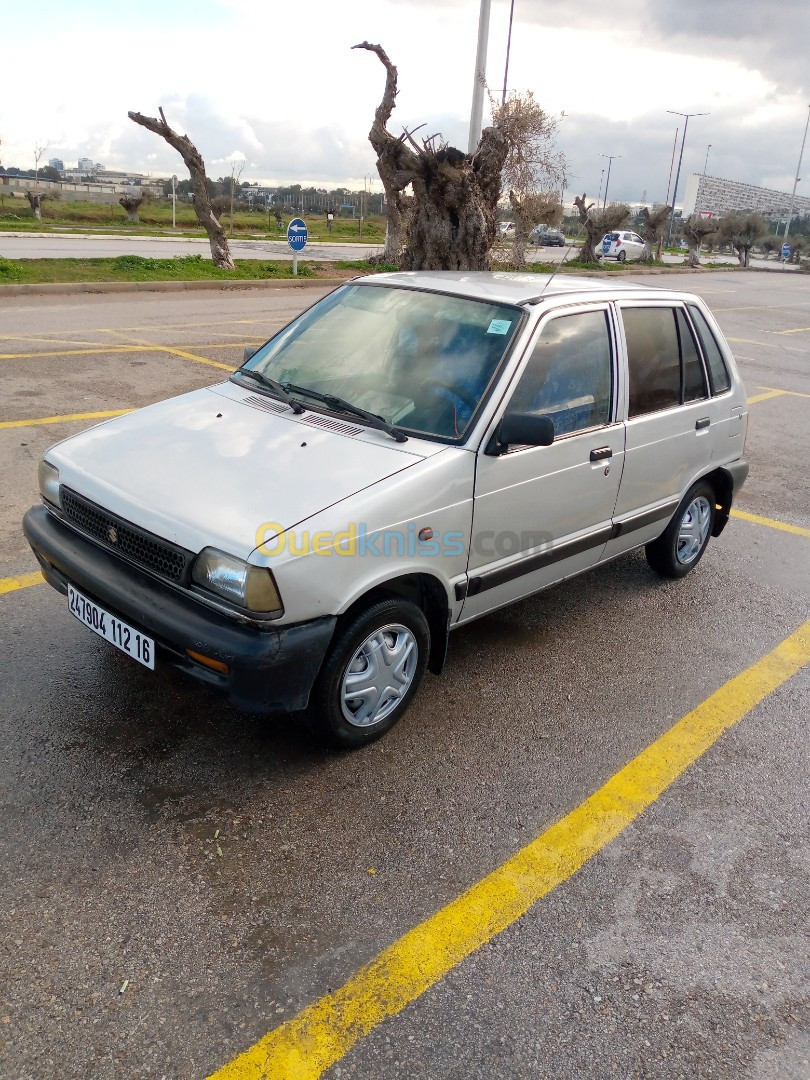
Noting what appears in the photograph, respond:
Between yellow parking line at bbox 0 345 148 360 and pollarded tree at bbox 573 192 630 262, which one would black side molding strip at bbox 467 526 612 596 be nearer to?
yellow parking line at bbox 0 345 148 360

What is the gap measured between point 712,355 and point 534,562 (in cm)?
201

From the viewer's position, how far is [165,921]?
2.50 metres

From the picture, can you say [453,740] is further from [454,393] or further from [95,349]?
[95,349]

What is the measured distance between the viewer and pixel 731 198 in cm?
8900

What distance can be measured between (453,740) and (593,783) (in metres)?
0.58

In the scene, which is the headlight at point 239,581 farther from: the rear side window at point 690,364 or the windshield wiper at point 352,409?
the rear side window at point 690,364

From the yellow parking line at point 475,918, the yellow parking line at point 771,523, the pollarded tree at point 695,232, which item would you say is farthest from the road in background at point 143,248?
the yellow parking line at point 475,918

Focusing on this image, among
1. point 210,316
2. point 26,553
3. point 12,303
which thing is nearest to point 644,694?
point 26,553

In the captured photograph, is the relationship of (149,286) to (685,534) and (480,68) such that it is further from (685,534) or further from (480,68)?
(685,534)

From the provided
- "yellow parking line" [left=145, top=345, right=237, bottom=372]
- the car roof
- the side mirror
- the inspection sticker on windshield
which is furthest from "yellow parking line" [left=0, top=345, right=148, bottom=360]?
the side mirror

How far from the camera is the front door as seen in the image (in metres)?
3.53

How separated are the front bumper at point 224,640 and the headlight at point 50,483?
0.48 m

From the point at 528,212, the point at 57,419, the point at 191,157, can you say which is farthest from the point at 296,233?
the point at 57,419

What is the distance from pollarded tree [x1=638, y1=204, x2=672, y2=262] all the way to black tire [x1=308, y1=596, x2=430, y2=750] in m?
42.7
